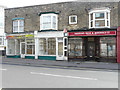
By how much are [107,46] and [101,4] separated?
568 cm

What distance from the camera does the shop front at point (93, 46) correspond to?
14.0 meters

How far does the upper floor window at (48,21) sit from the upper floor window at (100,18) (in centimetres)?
506

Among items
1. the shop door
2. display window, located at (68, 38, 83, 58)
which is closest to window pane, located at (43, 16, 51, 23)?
display window, located at (68, 38, 83, 58)

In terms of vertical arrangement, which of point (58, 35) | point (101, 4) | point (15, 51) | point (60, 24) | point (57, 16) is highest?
point (101, 4)

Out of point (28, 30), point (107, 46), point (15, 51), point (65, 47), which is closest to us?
point (107, 46)

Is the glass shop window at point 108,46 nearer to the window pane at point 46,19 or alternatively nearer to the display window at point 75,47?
the display window at point 75,47

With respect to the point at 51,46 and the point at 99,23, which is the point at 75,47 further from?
the point at 99,23

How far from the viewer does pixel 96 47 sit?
14703 mm

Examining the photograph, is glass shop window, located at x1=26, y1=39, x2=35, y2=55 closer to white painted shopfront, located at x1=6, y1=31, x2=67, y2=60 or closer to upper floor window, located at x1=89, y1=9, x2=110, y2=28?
white painted shopfront, located at x1=6, y1=31, x2=67, y2=60

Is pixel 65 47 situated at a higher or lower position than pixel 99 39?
lower

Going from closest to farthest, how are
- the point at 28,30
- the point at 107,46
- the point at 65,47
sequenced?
the point at 107,46, the point at 65,47, the point at 28,30

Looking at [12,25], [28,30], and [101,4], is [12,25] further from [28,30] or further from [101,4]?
[101,4]

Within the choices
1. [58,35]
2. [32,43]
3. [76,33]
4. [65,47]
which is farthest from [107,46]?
[32,43]

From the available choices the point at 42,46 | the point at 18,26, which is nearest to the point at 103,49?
the point at 42,46
